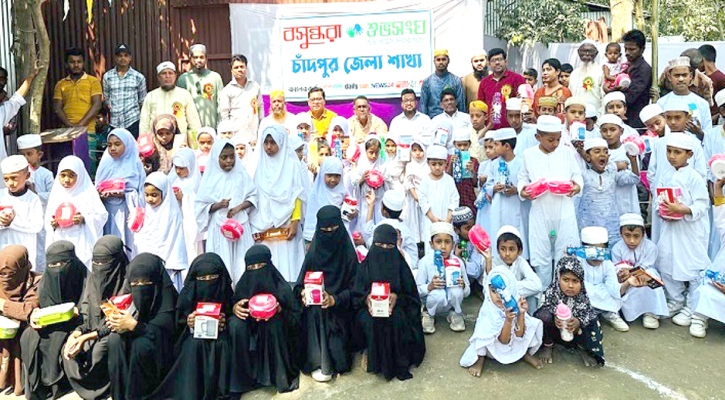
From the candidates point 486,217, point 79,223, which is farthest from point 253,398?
point 486,217

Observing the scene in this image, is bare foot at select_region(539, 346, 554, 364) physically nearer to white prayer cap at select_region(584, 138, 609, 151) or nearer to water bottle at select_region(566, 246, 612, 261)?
water bottle at select_region(566, 246, 612, 261)

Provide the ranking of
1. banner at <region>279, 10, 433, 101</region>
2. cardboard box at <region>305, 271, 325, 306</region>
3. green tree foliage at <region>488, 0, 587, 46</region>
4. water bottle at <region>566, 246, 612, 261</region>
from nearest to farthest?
cardboard box at <region>305, 271, 325, 306</region> → water bottle at <region>566, 246, 612, 261</region> → banner at <region>279, 10, 433, 101</region> → green tree foliage at <region>488, 0, 587, 46</region>

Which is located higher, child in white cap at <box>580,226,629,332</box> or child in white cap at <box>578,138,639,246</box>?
child in white cap at <box>578,138,639,246</box>

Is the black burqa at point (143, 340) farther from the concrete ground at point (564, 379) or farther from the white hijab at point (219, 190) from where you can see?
the white hijab at point (219, 190)

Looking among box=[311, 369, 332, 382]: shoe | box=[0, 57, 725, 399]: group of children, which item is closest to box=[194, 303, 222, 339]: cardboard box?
box=[0, 57, 725, 399]: group of children

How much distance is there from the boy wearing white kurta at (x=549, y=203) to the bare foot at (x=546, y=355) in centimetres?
85

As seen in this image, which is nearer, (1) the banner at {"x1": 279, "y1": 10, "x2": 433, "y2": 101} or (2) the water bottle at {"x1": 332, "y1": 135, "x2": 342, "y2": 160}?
(2) the water bottle at {"x1": 332, "y1": 135, "x2": 342, "y2": 160}

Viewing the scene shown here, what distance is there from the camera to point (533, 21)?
1258cm

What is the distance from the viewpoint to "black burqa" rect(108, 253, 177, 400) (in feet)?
14.1

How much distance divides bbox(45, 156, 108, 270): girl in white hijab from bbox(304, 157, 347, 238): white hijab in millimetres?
1758

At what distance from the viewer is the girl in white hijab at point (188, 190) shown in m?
5.84

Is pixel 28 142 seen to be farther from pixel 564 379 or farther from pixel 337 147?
pixel 564 379

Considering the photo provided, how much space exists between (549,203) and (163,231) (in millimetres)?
3245

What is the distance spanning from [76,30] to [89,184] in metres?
4.91
